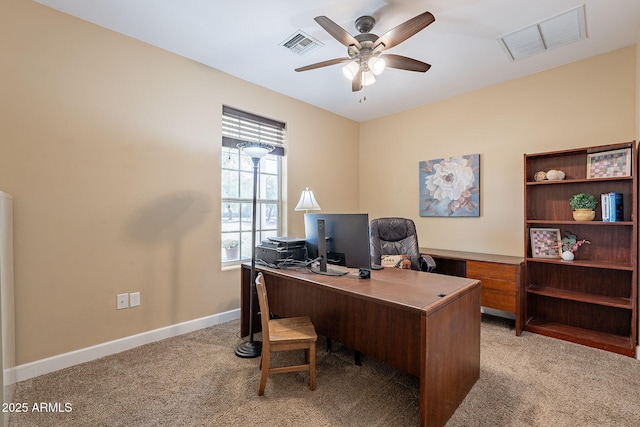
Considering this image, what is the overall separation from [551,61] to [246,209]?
11.4 ft

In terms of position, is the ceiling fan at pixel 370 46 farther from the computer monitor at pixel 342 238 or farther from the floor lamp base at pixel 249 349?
the floor lamp base at pixel 249 349

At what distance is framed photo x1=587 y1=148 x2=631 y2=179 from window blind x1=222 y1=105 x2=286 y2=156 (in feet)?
10.3

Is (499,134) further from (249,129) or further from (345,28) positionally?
(249,129)

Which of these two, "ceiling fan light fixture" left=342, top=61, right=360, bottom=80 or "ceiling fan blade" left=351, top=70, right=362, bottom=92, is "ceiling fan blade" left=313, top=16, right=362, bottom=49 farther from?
"ceiling fan blade" left=351, top=70, right=362, bottom=92

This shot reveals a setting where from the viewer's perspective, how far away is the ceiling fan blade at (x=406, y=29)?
178cm

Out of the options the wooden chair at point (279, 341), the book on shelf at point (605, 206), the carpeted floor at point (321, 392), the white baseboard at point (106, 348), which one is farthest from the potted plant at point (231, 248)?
the book on shelf at point (605, 206)

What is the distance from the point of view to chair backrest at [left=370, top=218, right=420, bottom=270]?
307 centimetres

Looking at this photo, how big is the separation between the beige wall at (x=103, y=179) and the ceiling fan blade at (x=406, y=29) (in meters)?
1.80

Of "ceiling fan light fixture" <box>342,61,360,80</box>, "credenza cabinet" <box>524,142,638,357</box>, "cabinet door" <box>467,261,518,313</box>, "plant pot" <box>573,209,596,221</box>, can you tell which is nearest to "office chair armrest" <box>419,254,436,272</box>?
"cabinet door" <box>467,261,518,313</box>

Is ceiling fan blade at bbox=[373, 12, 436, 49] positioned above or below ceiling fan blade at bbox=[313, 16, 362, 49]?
below

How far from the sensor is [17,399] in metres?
1.78

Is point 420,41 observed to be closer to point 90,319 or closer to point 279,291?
point 279,291

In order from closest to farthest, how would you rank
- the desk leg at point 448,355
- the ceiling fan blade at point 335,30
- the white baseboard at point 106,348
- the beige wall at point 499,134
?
the desk leg at point 448,355 → the ceiling fan blade at point 335,30 → the white baseboard at point 106,348 → the beige wall at point 499,134

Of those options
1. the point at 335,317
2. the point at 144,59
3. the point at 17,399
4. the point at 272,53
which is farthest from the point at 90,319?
the point at 272,53
